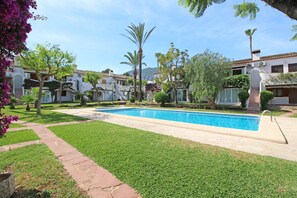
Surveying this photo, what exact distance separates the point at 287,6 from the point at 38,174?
576 cm

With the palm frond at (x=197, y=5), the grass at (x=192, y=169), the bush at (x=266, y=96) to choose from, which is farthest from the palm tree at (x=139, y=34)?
the palm frond at (x=197, y=5)

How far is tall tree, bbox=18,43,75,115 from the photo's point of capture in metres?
17.3

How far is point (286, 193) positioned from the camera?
10.6 feet

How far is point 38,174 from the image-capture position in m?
4.21

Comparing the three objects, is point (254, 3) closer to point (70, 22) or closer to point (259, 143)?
point (259, 143)

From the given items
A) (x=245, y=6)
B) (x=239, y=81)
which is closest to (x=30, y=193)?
(x=245, y=6)

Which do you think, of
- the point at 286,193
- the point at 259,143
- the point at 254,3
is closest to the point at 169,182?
the point at 286,193

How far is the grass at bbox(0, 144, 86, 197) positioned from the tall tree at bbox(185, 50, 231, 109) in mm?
17734

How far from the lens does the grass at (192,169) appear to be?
3.38 m

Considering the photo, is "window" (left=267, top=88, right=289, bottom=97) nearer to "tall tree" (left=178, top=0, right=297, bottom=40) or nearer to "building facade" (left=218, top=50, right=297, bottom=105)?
"building facade" (left=218, top=50, right=297, bottom=105)

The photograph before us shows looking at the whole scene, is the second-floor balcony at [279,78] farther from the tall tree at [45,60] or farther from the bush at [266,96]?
the tall tree at [45,60]

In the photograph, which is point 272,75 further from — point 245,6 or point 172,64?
point 245,6

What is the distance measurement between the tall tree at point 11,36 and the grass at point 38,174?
4.66 feet

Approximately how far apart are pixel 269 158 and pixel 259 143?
6.09 ft
